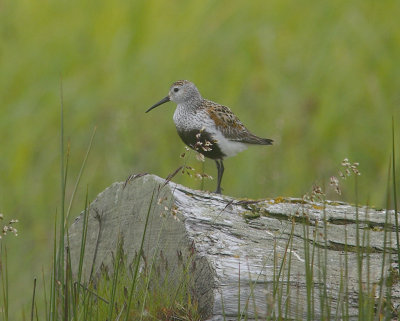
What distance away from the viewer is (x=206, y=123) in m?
6.43

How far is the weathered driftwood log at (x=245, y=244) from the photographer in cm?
360

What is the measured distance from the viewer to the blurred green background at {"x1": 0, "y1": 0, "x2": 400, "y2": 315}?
8.96 meters

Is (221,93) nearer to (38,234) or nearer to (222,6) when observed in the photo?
(222,6)

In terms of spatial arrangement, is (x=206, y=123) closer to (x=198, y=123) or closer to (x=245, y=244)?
(x=198, y=123)

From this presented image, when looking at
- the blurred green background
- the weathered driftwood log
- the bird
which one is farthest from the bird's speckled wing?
the weathered driftwood log

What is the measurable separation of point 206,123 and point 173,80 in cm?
326

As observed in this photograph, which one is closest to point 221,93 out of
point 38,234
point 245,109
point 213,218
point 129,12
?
point 245,109

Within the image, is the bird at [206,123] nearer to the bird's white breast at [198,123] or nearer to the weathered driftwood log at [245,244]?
the bird's white breast at [198,123]

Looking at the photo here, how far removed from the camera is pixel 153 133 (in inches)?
371

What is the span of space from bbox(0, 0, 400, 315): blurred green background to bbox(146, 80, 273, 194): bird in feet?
5.22

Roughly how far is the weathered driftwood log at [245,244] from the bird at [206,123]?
1.83 meters

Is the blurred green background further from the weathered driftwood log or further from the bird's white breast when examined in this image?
the weathered driftwood log

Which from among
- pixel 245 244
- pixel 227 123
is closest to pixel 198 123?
pixel 227 123

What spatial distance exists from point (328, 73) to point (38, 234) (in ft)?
12.0
